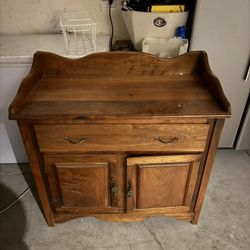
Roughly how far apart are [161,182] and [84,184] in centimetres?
37

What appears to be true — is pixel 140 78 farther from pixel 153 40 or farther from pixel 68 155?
pixel 68 155

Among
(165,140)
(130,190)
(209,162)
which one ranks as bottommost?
→ (130,190)

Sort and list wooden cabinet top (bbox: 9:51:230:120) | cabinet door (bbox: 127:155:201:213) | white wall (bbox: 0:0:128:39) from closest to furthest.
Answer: wooden cabinet top (bbox: 9:51:230:120) < cabinet door (bbox: 127:155:201:213) < white wall (bbox: 0:0:128:39)

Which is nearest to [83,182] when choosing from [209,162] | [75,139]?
[75,139]

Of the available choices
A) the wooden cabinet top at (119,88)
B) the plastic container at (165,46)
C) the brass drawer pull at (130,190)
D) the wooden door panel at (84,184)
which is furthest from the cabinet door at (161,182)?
the plastic container at (165,46)

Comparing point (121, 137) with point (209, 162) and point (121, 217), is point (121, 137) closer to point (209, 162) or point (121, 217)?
point (209, 162)

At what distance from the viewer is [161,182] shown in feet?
3.82

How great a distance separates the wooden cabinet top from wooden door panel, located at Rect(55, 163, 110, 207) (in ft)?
0.93

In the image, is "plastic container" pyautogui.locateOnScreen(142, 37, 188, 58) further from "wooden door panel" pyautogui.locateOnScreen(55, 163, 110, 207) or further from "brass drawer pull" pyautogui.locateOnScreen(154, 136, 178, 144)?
"wooden door panel" pyautogui.locateOnScreen(55, 163, 110, 207)

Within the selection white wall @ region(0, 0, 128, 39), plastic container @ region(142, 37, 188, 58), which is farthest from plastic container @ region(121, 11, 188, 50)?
white wall @ region(0, 0, 128, 39)

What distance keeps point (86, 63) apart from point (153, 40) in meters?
0.42

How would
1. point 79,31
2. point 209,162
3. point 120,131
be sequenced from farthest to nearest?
point 79,31, point 209,162, point 120,131

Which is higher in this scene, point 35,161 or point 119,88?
point 119,88

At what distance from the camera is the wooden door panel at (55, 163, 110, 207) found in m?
1.11
